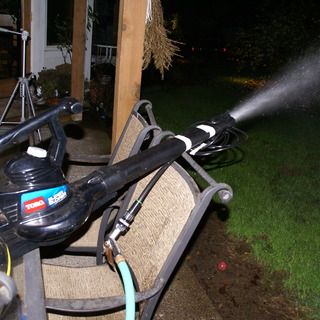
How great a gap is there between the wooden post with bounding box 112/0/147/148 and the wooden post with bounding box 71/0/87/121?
10.8 ft

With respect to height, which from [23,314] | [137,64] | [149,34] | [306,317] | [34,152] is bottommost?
[306,317]

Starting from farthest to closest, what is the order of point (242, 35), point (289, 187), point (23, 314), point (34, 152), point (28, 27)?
point (242, 35)
point (28, 27)
point (289, 187)
point (34, 152)
point (23, 314)

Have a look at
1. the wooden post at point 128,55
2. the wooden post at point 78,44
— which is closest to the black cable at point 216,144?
the wooden post at point 128,55

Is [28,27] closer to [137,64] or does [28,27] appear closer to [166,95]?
[166,95]

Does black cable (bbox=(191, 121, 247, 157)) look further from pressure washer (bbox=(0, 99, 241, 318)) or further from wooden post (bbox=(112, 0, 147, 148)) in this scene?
wooden post (bbox=(112, 0, 147, 148))

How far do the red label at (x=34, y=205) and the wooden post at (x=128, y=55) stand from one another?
1.95 meters

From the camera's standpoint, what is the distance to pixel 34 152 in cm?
127

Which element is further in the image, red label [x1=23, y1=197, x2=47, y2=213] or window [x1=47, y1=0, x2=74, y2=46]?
window [x1=47, y1=0, x2=74, y2=46]

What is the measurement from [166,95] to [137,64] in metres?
7.51

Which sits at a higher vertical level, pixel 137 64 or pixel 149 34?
pixel 149 34

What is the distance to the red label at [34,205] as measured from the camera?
1187 mm

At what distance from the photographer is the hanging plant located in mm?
2992

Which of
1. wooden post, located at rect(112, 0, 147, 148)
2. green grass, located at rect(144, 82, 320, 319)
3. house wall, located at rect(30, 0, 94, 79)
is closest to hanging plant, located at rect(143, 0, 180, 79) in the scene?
wooden post, located at rect(112, 0, 147, 148)

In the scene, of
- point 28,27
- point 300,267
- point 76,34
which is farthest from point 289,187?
point 28,27
